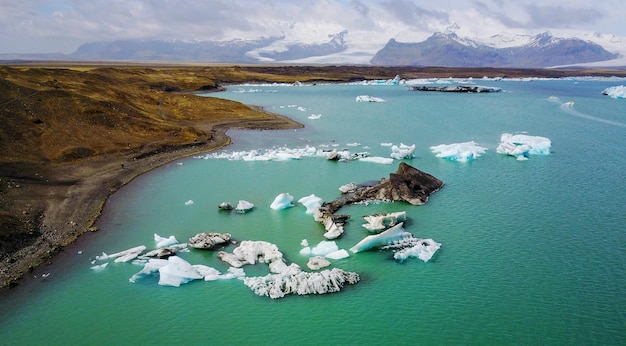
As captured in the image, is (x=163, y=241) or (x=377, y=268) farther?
(x=163, y=241)

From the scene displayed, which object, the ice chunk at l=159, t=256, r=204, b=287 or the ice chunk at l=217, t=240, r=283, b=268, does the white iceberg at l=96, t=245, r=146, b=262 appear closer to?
the ice chunk at l=159, t=256, r=204, b=287

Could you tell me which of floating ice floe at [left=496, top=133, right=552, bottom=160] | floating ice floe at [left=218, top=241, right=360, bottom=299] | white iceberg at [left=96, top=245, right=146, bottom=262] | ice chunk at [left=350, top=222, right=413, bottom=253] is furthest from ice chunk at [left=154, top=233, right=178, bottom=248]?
floating ice floe at [left=496, top=133, right=552, bottom=160]

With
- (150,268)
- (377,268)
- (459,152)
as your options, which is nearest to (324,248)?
(377,268)

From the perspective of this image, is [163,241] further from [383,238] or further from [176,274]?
[383,238]

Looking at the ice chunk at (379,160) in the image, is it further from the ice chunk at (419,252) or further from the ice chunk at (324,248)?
the ice chunk at (324,248)

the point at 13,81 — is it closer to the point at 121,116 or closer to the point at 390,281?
the point at 121,116

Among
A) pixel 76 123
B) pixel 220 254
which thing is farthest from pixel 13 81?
pixel 220 254
